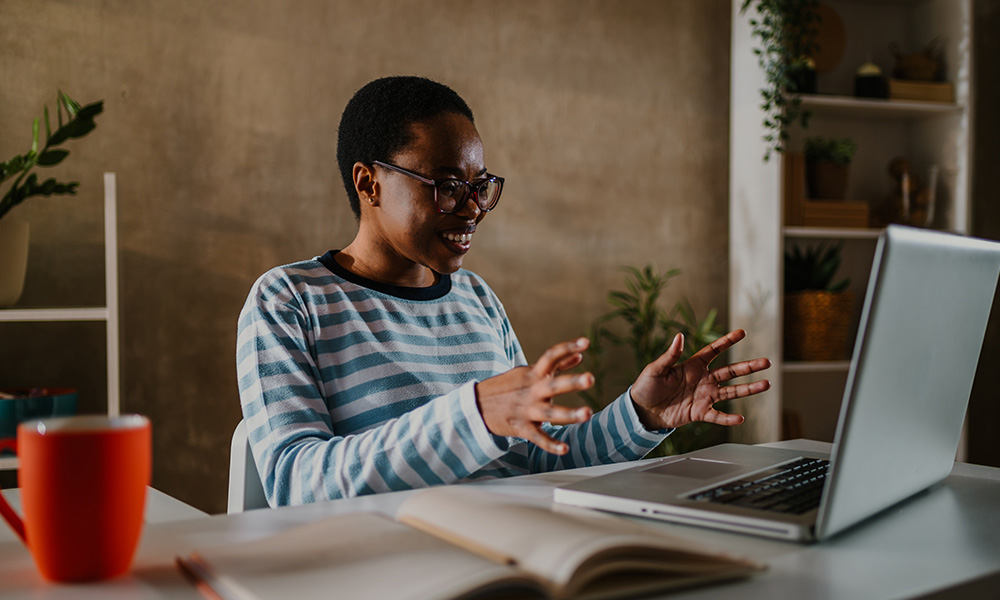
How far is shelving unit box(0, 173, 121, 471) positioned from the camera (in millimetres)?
2131

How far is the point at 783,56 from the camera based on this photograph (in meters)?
2.83

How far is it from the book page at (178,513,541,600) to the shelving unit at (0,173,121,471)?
66.0 inches

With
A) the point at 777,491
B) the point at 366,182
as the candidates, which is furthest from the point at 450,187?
the point at 777,491

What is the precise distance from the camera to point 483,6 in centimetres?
298

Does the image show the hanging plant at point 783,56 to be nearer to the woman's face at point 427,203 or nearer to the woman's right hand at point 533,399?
the woman's face at point 427,203

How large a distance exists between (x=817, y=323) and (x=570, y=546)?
8.46 ft

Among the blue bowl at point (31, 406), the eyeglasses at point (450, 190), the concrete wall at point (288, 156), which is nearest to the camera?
the eyeglasses at point (450, 190)

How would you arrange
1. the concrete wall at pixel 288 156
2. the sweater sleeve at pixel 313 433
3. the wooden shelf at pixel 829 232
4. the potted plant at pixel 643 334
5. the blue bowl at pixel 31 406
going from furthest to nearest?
the potted plant at pixel 643 334 → the wooden shelf at pixel 829 232 → the concrete wall at pixel 288 156 → the blue bowl at pixel 31 406 → the sweater sleeve at pixel 313 433

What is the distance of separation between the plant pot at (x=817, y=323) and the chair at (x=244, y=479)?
86.8 inches

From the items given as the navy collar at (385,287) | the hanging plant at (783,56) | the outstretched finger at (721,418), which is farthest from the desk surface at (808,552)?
the hanging plant at (783,56)

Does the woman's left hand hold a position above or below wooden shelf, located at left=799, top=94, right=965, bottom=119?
below

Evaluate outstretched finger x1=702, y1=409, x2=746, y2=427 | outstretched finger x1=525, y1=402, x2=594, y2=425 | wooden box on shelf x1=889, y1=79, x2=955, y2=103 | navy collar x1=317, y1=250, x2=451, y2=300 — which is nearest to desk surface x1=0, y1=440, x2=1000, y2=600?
outstretched finger x1=525, y1=402, x2=594, y2=425

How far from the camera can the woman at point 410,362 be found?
0.95 metres

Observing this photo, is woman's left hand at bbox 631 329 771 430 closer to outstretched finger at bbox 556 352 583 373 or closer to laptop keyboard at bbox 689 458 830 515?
laptop keyboard at bbox 689 458 830 515
